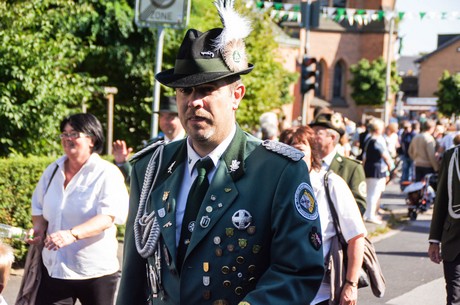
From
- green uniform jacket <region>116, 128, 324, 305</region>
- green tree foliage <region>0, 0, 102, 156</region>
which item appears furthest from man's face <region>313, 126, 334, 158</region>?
green tree foliage <region>0, 0, 102, 156</region>

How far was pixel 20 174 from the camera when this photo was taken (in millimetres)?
9312

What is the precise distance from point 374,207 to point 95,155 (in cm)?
1064

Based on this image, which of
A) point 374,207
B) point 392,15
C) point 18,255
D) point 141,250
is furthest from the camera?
point 392,15

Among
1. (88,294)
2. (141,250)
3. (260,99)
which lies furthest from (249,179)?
(260,99)

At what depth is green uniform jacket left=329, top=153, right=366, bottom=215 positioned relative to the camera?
289 inches

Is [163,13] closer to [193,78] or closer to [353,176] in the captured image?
[353,176]

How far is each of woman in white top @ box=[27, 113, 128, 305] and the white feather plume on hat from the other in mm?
2489

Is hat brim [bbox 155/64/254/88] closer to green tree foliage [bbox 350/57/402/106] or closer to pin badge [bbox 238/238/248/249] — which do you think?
pin badge [bbox 238/238/248/249]

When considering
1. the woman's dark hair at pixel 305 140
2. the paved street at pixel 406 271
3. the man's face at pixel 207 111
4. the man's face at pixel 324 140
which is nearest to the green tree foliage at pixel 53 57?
the paved street at pixel 406 271

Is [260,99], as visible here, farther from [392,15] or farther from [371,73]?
[371,73]

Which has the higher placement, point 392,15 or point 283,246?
point 392,15

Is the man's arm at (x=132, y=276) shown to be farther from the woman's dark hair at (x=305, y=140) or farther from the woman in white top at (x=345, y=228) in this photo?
the woman's dark hair at (x=305, y=140)

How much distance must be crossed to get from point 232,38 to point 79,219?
268 centimetres

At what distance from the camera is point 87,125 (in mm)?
5828
